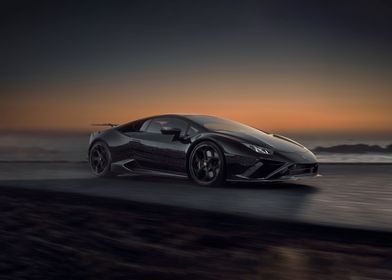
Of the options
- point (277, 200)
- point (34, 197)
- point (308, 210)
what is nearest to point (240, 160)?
point (277, 200)

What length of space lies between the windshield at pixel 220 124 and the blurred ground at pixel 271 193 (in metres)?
0.95

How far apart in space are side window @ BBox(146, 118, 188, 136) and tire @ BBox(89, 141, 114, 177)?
98cm

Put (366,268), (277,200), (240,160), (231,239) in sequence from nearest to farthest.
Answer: (366,268) → (231,239) → (277,200) → (240,160)

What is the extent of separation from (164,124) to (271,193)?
107 inches

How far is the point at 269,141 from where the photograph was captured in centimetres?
950

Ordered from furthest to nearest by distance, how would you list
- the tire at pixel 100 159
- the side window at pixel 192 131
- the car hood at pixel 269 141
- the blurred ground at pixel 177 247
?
1. the tire at pixel 100 159
2. the side window at pixel 192 131
3. the car hood at pixel 269 141
4. the blurred ground at pixel 177 247

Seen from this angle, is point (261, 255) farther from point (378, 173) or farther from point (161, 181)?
point (378, 173)

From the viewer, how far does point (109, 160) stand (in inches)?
433

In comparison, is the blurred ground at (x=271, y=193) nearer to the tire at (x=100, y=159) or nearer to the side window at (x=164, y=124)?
the tire at (x=100, y=159)

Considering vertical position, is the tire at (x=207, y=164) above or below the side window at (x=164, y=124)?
below

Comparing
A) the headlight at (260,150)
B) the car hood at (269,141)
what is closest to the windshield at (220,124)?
the car hood at (269,141)

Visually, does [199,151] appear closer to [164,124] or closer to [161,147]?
[161,147]

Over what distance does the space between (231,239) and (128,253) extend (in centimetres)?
91

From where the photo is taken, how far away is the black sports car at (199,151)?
29.4 feet
